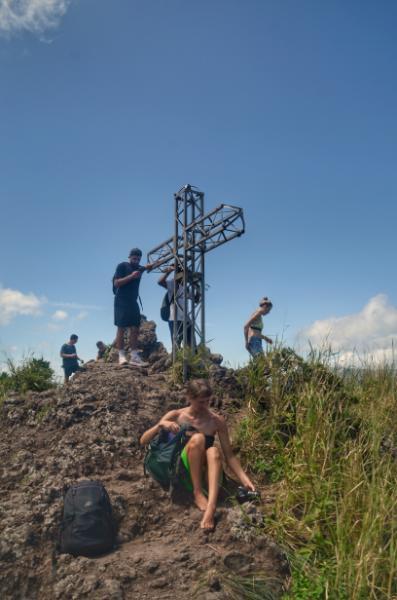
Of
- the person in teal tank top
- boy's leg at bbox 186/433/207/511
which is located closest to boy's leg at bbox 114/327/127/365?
the person in teal tank top

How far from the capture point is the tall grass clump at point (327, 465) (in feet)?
11.9

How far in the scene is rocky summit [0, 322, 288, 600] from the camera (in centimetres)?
386

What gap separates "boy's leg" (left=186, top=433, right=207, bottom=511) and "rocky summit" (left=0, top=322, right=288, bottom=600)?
19 cm

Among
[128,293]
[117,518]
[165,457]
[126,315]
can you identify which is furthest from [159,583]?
[128,293]

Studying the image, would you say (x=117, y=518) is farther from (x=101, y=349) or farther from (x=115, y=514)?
(x=101, y=349)

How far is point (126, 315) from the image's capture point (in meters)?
8.08

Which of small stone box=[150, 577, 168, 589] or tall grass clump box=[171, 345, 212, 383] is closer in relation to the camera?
small stone box=[150, 577, 168, 589]

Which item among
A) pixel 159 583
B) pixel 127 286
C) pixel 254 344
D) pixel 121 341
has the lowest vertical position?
pixel 159 583

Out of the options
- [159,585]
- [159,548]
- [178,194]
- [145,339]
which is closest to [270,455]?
[159,548]

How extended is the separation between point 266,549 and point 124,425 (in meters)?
2.52

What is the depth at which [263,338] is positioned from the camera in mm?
7652

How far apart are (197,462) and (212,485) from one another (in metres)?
0.28

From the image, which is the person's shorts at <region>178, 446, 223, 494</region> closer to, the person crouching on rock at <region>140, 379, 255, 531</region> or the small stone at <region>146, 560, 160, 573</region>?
the person crouching on rock at <region>140, 379, 255, 531</region>

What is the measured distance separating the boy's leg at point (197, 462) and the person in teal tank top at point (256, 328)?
336 cm
